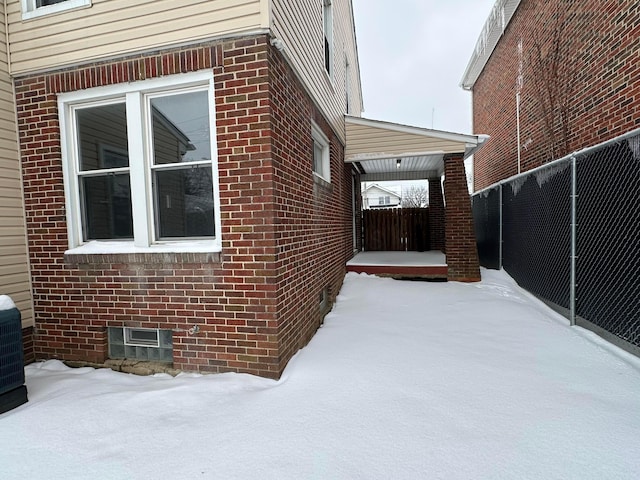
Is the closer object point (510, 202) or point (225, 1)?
point (225, 1)

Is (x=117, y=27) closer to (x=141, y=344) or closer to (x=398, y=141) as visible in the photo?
(x=141, y=344)

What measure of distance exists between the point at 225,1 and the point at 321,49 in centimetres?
252

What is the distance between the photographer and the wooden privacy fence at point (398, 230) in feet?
39.5

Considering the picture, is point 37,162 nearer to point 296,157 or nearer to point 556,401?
point 296,157

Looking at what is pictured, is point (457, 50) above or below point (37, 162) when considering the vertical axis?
above

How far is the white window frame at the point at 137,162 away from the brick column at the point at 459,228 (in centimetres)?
569

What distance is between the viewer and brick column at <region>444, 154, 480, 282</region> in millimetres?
7223

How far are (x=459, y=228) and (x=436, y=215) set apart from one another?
4.31 m

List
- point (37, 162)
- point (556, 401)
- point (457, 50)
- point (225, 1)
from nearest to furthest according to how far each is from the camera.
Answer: point (556, 401), point (225, 1), point (37, 162), point (457, 50)

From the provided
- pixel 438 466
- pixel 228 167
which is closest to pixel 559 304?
pixel 438 466

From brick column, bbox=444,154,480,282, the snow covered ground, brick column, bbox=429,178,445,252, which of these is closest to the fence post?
the snow covered ground

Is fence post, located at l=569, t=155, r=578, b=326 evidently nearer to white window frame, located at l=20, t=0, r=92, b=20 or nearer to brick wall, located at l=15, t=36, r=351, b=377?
brick wall, located at l=15, t=36, r=351, b=377

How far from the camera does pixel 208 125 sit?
3.16 metres

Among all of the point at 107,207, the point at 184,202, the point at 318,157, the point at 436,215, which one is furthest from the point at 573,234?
the point at 436,215
